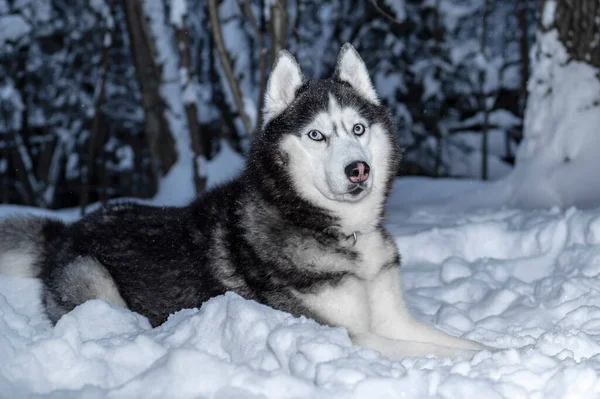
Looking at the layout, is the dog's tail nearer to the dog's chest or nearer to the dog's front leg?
the dog's chest

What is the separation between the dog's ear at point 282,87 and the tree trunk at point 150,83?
6089 millimetres

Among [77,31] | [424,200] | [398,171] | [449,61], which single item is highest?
[77,31]

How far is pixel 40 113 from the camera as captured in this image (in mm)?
16891

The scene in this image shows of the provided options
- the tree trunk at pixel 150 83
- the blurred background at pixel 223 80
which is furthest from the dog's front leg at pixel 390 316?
the blurred background at pixel 223 80

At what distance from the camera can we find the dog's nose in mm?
3502

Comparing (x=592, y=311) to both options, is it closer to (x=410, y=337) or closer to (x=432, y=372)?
(x=410, y=337)

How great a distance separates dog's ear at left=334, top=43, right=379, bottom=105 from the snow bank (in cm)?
372

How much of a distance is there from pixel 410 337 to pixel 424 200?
6.00 m

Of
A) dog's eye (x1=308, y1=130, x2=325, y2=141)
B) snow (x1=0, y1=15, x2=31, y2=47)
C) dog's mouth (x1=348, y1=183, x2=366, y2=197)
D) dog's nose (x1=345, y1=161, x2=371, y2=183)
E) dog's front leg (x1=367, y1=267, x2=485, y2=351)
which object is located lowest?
dog's front leg (x1=367, y1=267, x2=485, y2=351)

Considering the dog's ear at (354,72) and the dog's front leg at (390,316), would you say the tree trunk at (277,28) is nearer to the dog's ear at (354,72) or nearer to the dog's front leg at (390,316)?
the dog's ear at (354,72)

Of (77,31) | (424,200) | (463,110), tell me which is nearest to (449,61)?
(463,110)

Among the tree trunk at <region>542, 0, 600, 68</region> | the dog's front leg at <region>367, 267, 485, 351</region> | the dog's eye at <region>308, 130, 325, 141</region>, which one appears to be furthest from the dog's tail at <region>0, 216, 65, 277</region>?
the tree trunk at <region>542, 0, 600, 68</region>

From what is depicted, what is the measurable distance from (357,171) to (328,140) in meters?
0.29

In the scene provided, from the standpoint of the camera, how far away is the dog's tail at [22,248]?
14.9ft
